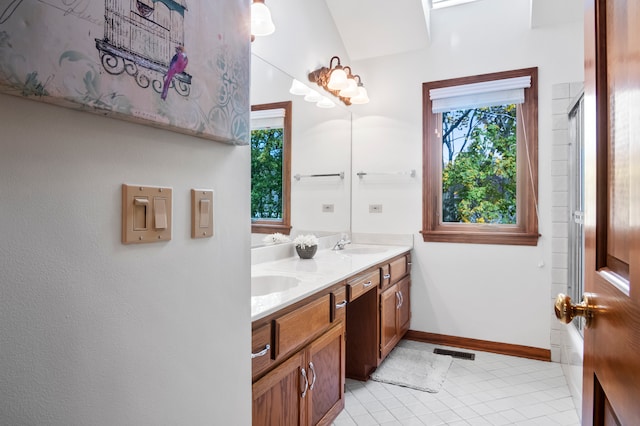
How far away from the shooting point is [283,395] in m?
1.38

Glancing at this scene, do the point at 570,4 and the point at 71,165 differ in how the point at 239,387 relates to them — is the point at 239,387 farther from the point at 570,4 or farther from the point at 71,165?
the point at 570,4

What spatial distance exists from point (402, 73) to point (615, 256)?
2.82 meters

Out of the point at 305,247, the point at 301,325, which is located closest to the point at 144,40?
the point at 301,325

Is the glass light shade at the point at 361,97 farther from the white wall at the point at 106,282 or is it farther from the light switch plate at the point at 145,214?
the light switch plate at the point at 145,214

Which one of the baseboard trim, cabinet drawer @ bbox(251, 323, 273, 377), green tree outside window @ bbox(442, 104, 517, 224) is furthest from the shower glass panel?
cabinet drawer @ bbox(251, 323, 273, 377)

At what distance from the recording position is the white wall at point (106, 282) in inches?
20.7

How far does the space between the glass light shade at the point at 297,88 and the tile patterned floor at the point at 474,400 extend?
192cm

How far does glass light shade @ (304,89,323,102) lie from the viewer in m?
2.73

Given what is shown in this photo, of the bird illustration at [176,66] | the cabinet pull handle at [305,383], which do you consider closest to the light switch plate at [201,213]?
the bird illustration at [176,66]

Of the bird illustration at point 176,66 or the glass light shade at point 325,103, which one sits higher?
the glass light shade at point 325,103

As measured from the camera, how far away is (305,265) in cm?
220

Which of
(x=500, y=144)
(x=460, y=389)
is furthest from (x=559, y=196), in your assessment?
(x=460, y=389)

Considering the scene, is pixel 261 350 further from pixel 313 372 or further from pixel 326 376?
pixel 326 376

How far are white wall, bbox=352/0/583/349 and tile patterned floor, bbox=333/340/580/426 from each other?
430 mm
